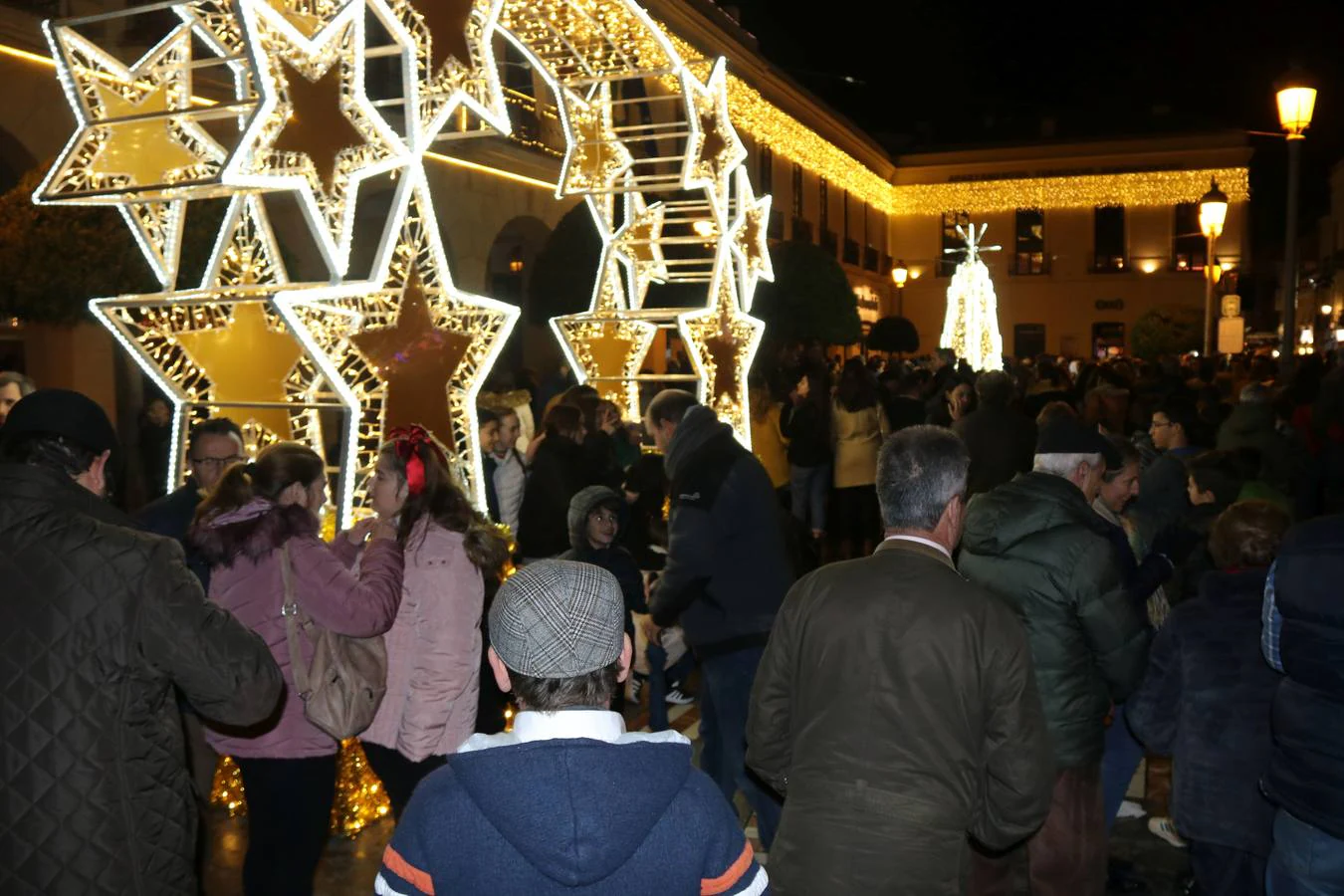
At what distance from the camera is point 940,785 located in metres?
2.86

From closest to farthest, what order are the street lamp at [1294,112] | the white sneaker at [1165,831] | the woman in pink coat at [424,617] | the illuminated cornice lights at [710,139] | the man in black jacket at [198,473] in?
the woman in pink coat at [424,617], the man in black jacket at [198,473], the white sneaker at [1165,831], the illuminated cornice lights at [710,139], the street lamp at [1294,112]

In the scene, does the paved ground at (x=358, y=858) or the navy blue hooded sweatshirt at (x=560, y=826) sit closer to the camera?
the navy blue hooded sweatshirt at (x=560, y=826)

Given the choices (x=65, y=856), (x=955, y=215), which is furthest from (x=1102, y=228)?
(x=65, y=856)

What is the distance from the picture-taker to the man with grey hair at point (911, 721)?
284 centimetres

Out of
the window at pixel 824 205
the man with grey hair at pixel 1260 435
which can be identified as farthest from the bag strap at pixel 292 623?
the window at pixel 824 205

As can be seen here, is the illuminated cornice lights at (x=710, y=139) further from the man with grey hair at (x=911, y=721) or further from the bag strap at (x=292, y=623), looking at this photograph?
the man with grey hair at (x=911, y=721)

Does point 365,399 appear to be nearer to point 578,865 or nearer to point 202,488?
point 202,488

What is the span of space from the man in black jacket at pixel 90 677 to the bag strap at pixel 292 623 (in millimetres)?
836

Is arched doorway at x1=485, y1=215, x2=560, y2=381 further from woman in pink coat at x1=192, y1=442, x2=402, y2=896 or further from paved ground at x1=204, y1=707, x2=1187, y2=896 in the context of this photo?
woman in pink coat at x1=192, y1=442, x2=402, y2=896

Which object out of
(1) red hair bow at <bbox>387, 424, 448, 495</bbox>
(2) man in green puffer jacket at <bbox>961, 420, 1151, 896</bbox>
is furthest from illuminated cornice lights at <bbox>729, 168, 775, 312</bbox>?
(2) man in green puffer jacket at <bbox>961, 420, 1151, 896</bbox>

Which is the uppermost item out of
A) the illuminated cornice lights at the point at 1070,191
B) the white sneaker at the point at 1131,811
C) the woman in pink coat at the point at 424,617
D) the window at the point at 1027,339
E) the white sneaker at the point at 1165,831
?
the illuminated cornice lights at the point at 1070,191

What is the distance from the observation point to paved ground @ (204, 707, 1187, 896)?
4973mm

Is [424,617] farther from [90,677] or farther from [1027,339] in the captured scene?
[1027,339]

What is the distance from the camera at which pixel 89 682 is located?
2758mm
